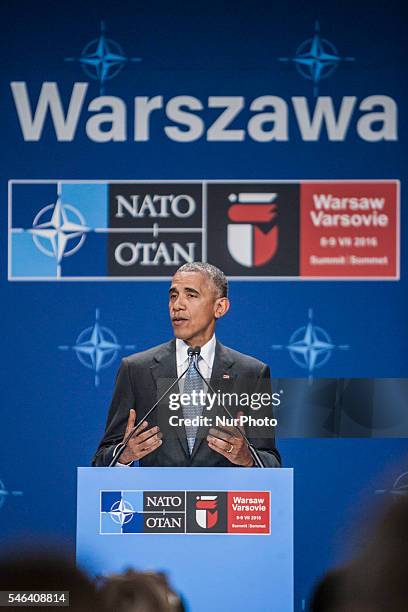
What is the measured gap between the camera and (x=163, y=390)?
13.8 ft

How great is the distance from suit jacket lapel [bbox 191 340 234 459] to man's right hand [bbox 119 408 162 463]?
7.2 inches

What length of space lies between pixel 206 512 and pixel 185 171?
178 centimetres

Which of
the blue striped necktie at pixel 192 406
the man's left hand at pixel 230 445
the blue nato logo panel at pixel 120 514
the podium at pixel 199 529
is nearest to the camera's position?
the podium at pixel 199 529

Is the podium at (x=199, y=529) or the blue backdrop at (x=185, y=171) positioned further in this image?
the blue backdrop at (x=185, y=171)

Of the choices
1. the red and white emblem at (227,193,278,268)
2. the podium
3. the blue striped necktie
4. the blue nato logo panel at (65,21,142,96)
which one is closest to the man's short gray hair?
the red and white emblem at (227,193,278,268)

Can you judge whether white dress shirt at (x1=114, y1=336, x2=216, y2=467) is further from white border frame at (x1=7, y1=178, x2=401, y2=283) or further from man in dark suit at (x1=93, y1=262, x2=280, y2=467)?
white border frame at (x1=7, y1=178, x2=401, y2=283)

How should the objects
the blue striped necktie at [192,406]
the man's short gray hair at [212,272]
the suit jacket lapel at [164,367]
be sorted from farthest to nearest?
the man's short gray hair at [212,272] → the suit jacket lapel at [164,367] → the blue striped necktie at [192,406]

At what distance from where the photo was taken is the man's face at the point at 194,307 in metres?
4.36

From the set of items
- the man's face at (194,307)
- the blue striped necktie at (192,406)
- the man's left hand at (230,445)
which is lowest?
the man's left hand at (230,445)

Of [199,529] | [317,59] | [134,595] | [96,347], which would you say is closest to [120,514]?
[199,529]

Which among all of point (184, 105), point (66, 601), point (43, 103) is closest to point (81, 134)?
point (43, 103)

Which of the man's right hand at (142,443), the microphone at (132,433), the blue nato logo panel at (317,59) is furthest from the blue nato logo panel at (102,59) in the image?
the man's right hand at (142,443)

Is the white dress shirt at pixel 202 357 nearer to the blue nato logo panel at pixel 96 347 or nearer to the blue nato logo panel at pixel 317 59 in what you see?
the blue nato logo panel at pixel 96 347

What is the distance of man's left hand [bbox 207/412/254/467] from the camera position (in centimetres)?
399
